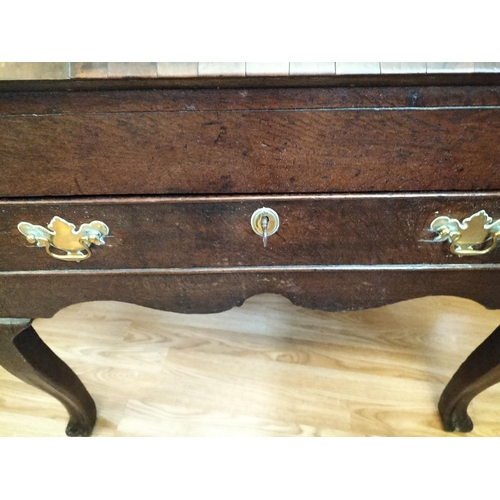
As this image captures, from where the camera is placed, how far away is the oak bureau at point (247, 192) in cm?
43

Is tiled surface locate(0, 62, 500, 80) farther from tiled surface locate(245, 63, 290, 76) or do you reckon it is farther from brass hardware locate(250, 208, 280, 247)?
brass hardware locate(250, 208, 280, 247)

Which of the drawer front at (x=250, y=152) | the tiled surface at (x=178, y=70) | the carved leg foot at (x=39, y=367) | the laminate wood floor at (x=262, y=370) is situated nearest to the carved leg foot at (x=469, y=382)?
the laminate wood floor at (x=262, y=370)

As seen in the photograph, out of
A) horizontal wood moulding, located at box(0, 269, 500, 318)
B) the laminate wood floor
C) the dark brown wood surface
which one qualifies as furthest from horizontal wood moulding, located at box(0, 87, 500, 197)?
the laminate wood floor

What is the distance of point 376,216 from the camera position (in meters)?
0.52

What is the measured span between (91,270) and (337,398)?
66 centimetres

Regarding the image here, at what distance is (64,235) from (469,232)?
483mm

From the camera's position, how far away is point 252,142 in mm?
459

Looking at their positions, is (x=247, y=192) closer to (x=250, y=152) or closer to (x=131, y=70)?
(x=250, y=152)

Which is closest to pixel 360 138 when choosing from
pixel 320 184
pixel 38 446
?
pixel 320 184

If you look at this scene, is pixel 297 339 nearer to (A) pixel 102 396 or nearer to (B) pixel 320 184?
(A) pixel 102 396

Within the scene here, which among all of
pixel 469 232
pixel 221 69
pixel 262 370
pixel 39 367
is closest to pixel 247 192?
pixel 221 69

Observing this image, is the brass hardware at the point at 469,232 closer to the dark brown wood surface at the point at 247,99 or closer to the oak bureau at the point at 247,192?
the oak bureau at the point at 247,192

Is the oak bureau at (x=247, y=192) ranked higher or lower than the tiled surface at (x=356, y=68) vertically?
lower

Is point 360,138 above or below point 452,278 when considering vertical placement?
above
